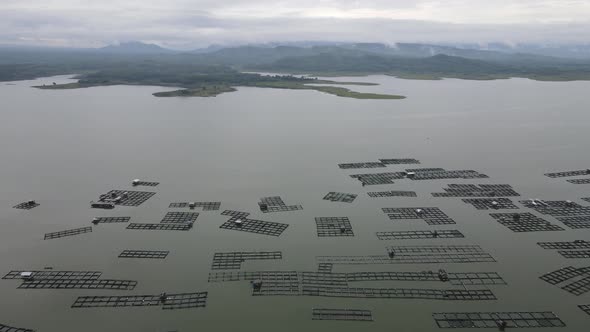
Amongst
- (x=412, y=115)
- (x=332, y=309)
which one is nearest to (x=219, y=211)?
(x=332, y=309)

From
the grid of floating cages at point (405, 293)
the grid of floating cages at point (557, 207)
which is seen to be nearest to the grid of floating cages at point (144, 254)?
the grid of floating cages at point (405, 293)

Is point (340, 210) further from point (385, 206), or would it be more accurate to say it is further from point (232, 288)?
point (232, 288)

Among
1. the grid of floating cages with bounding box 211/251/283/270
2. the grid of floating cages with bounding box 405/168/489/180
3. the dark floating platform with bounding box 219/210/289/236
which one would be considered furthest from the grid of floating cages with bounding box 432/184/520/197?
the grid of floating cages with bounding box 211/251/283/270

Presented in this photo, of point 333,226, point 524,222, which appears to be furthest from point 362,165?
point 524,222

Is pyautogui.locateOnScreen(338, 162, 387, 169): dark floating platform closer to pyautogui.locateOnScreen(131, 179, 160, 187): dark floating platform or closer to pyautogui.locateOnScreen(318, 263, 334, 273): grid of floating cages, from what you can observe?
pyautogui.locateOnScreen(131, 179, 160, 187): dark floating platform

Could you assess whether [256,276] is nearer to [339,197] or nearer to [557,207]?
[339,197]

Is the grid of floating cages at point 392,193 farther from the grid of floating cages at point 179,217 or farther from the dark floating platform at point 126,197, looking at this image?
the dark floating platform at point 126,197
